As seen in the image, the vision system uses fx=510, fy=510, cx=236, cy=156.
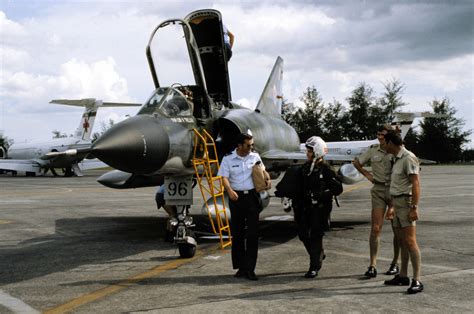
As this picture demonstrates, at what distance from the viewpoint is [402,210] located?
6230 millimetres

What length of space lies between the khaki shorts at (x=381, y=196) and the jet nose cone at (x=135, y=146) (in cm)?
320

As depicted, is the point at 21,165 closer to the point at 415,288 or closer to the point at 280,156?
the point at 280,156

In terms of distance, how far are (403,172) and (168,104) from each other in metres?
4.23

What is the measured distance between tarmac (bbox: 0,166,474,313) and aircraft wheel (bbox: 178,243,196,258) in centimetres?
16

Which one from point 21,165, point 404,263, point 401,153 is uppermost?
point 401,153

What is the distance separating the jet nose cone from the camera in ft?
23.0

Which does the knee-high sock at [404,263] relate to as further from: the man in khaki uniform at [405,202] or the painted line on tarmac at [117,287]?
the painted line on tarmac at [117,287]

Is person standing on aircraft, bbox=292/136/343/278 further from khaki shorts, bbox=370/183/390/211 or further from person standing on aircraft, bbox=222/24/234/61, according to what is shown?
person standing on aircraft, bbox=222/24/234/61

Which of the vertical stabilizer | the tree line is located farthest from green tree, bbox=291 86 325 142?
the vertical stabilizer

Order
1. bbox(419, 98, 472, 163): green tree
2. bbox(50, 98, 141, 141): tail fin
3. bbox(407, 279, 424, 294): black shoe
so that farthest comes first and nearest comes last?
bbox(419, 98, 472, 163): green tree
bbox(50, 98, 141, 141): tail fin
bbox(407, 279, 424, 294): black shoe

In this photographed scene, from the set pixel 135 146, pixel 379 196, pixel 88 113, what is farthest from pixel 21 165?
A: pixel 379 196

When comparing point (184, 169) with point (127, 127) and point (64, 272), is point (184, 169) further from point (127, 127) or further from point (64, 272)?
point (64, 272)

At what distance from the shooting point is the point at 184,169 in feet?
28.5

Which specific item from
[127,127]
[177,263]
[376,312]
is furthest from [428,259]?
[127,127]
